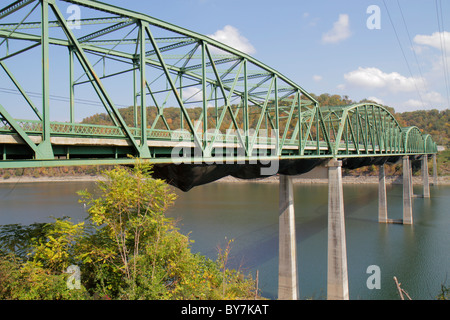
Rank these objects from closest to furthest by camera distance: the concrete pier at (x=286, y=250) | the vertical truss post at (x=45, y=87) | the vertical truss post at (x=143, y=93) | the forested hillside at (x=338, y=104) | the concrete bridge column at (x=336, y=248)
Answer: the vertical truss post at (x=45, y=87) < the vertical truss post at (x=143, y=93) < the concrete bridge column at (x=336, y=248) < the concrete pier at (x=286, y=250) < the forested hillside at (x=338, y=104)

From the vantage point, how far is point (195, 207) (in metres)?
51.7

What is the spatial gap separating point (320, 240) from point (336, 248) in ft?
38.2

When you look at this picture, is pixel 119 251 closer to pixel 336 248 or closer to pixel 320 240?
pixel 336 248

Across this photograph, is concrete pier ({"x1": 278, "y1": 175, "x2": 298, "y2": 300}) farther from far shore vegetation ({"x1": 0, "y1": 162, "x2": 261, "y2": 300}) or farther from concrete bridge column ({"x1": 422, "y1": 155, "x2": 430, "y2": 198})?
concrete bridge column ({"x1": 422, "y1": 155, "x2": 430, "y2": 198})

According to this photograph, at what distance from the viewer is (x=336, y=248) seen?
2142cm

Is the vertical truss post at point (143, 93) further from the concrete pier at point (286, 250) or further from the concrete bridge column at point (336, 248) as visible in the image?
the concrete bridge column at point (336, 248)

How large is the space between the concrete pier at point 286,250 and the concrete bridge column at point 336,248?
92.7 inches

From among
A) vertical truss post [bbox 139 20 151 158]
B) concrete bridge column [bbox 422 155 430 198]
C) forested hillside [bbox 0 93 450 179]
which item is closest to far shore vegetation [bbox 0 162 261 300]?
vertical truss post [bbox 139 20 151 158]

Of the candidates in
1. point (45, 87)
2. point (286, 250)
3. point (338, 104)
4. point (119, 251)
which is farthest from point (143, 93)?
point (338, 104)

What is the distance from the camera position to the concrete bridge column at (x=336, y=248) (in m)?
20.2

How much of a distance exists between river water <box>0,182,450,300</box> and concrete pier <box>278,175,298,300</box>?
3.80 ft

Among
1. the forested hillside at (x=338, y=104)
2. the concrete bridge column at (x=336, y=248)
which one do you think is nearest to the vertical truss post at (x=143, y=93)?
the concrete bridge column at (x=336, y=248)
